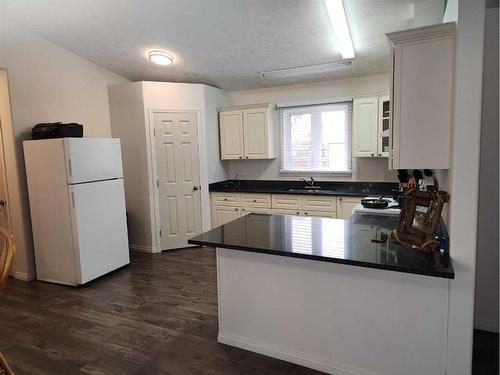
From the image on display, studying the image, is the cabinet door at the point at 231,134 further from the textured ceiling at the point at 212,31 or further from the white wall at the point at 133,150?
the white wall at the point at 133,150

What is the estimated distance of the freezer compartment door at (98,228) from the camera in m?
3.51

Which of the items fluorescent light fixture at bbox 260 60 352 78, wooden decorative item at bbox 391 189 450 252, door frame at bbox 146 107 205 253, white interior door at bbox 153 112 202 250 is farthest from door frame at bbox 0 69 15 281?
wooden decorative item at bbox 391 189 450 252

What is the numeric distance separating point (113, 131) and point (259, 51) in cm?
235

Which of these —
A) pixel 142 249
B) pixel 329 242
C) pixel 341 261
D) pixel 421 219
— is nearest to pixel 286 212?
pixel 142 249

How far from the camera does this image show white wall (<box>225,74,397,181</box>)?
4.49 m

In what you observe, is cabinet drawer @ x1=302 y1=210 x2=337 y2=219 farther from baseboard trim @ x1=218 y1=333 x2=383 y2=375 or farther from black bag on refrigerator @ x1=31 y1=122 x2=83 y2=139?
black bag on refrigerator @ x1=31 y1=122 x2=83 y2=139

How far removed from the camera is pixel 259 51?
153 inches

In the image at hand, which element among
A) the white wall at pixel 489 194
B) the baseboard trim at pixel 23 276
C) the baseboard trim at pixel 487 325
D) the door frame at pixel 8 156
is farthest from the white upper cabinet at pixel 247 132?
the baseboard trim at pixel 487 325

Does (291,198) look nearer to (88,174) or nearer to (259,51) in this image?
(259,51)

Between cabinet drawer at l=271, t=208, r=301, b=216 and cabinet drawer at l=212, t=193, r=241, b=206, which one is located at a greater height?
cabinet drawer at l=212, t=193, r=241, b=206

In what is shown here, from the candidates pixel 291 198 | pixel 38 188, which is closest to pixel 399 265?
pixel 291 198

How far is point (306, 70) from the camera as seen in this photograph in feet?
14.1

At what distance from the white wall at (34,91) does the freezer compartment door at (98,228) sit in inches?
31.9

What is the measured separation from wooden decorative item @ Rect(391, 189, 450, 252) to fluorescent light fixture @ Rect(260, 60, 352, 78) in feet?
8.60
